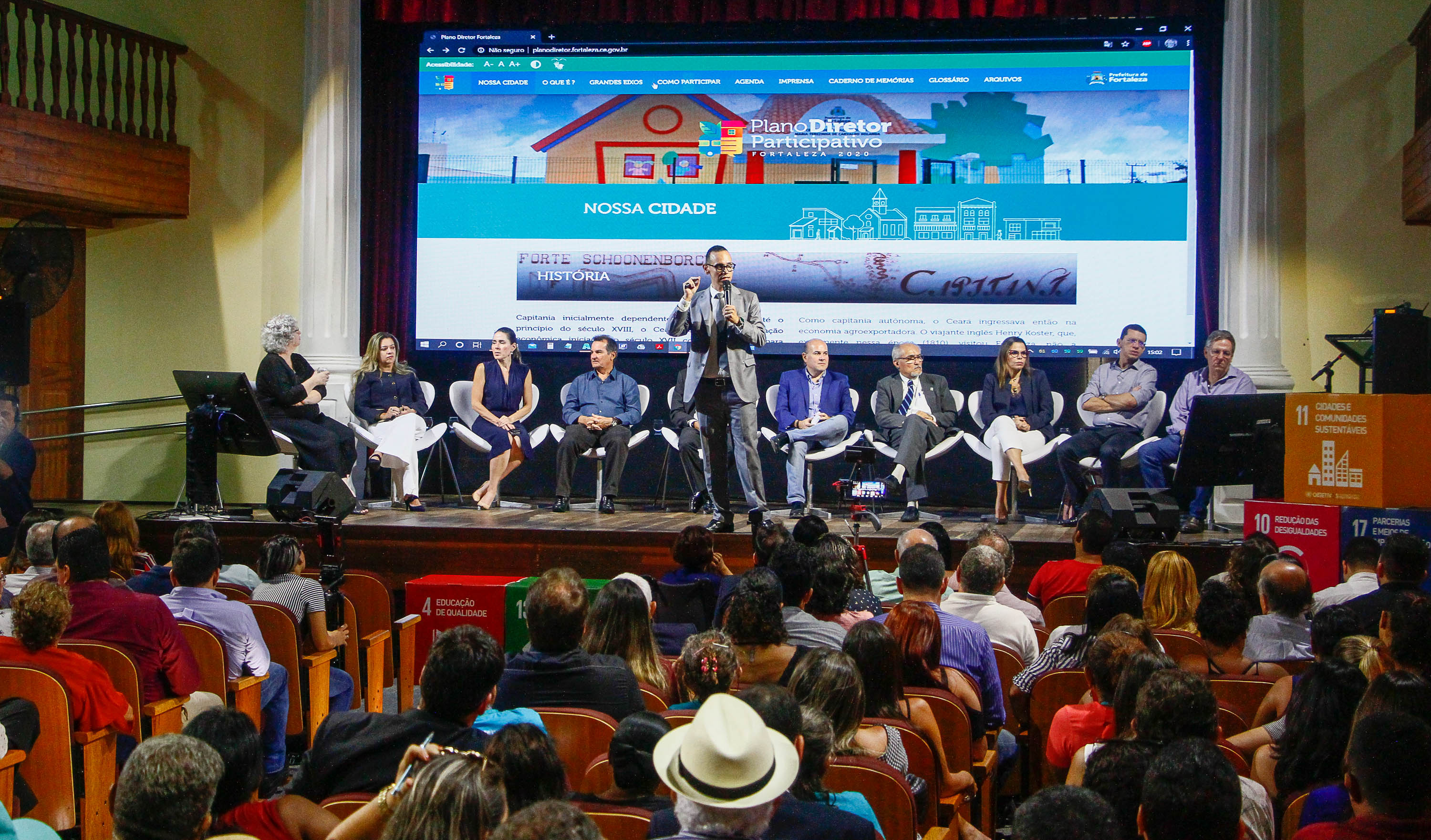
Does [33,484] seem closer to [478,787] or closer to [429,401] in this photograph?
[429,401]

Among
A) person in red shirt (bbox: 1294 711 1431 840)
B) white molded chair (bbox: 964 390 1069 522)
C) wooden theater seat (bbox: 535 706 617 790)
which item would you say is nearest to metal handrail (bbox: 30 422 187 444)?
white molded chair (bbox: 964 390 1069 522)

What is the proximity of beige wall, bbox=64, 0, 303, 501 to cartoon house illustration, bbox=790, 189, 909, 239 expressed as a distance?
3.63m

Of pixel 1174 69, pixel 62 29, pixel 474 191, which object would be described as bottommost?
pixel 474 191

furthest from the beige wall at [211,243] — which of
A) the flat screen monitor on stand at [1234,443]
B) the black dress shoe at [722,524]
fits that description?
the flat screen monitor on stand at [1234,443]

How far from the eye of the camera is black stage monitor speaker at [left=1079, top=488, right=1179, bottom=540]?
5.49m

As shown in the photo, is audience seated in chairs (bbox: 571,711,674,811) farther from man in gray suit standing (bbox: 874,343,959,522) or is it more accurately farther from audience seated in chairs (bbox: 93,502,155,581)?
man in gray suit standing (bbox: 874,343,959,522)

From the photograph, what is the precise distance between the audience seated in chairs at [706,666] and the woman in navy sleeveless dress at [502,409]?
496cm

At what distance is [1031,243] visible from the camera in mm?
7922

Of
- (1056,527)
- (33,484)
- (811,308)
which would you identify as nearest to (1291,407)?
(1056,527)

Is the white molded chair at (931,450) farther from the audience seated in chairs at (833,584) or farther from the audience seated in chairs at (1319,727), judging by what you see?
the audience seated in chairs at (1319,727)

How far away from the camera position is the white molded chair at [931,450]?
293 inches

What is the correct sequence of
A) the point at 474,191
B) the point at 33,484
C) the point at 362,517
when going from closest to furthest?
the point at 362,517 → the point at 474,191 → the point at 33,484

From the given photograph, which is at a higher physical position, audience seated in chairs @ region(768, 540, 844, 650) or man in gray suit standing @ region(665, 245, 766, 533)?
man in gray suit standing @ region(665, 245, 766, 533)

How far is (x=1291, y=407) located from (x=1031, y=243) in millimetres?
2910
